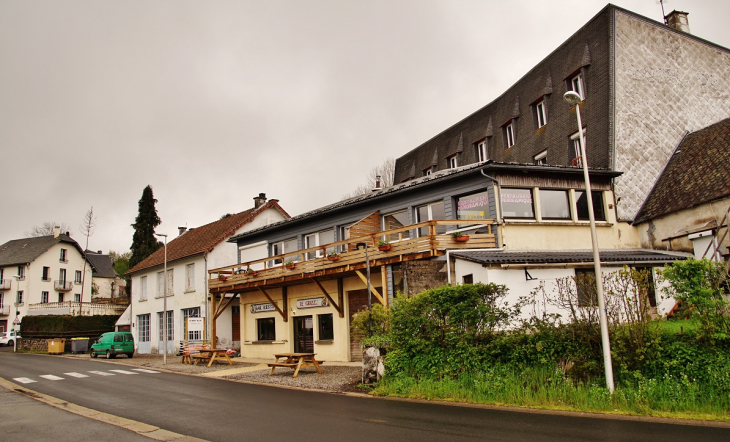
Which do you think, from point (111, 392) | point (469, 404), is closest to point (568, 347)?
point (469, 404)

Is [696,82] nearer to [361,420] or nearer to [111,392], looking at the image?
[361,420]

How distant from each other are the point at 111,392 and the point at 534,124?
20071 mm

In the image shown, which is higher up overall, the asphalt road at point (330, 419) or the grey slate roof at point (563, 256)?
the grey slate roof at point (563, 256)

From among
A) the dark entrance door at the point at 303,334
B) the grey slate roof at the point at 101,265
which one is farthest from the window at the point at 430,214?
the grey slate roof at the point at 101,265

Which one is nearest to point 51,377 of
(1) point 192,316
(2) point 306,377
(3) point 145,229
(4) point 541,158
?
(2) point 306,377

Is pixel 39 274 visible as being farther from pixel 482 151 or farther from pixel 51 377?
pixel 482 151

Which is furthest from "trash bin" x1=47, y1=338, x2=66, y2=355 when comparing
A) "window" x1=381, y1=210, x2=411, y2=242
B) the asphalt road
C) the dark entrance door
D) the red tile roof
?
"window" x1=381, y1=210, x2=411, y2=242

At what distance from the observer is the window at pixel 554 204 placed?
18969 mm

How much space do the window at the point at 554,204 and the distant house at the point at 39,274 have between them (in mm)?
50582

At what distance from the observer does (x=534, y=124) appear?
81.7ft

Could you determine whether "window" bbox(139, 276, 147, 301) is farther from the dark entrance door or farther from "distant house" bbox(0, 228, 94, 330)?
"distant house" bbox(0, 228, 94, 330)

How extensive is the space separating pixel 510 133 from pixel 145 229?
137ft

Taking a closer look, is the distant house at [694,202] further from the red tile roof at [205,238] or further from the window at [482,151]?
the red tile roof at [205,238]

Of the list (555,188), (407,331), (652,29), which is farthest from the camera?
(652,29)
